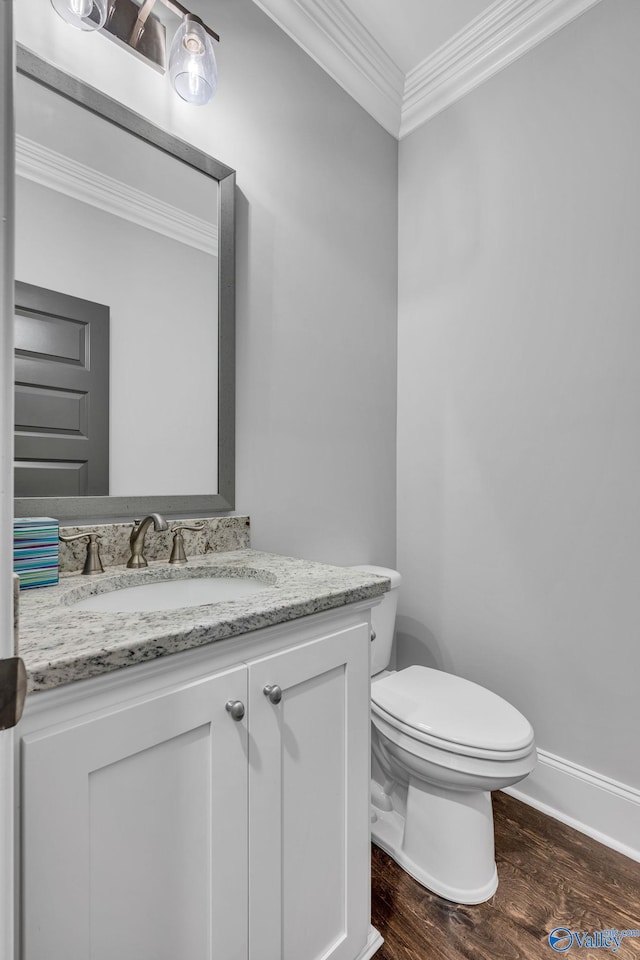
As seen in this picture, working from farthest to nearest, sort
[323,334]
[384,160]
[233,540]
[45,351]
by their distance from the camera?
[384,160] → [323,334] → [233,540] → [45,351]

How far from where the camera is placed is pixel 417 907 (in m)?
1.21

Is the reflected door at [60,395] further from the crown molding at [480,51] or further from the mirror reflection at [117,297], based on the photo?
the crown molding at [480,51]

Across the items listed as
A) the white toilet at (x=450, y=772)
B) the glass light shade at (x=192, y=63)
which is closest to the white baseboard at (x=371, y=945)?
the white toilet at (x=450, y=772)

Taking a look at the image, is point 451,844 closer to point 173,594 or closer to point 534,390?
point 173,594

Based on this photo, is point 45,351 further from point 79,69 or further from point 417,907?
point 417,907

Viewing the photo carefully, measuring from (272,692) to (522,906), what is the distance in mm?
1041

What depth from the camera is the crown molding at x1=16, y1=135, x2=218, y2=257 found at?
1.08 m

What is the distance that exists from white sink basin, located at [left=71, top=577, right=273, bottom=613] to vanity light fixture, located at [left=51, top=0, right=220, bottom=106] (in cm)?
130

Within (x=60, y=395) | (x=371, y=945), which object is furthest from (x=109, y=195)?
(x=371, y=945)

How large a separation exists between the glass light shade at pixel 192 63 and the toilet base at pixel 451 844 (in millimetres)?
2016

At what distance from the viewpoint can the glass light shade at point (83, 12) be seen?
106 centimetres

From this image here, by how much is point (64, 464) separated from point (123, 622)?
1.88 feet

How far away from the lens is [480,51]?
1741mm

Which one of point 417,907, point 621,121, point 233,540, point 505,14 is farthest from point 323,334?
point 417,907
